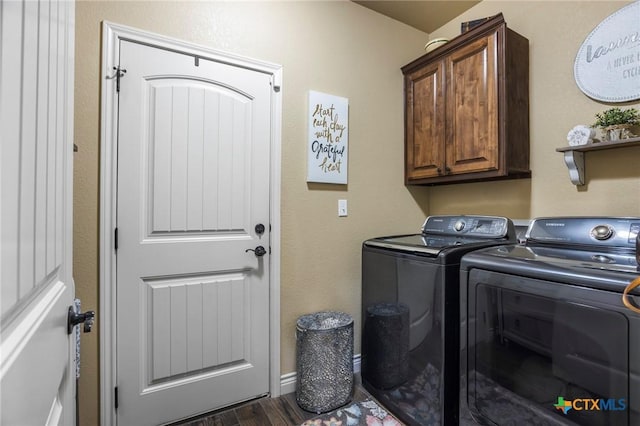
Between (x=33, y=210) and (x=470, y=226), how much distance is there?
206 centimetres

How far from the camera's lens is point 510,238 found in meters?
1.83

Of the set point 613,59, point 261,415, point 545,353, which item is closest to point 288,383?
point 261,415

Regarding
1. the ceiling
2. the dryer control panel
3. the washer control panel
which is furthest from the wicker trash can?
the ceiling

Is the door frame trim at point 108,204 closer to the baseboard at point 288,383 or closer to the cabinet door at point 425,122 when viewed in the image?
the baseboard at point 288,383

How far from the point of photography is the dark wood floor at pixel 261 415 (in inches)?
69.1

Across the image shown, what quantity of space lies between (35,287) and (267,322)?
1.64 meters

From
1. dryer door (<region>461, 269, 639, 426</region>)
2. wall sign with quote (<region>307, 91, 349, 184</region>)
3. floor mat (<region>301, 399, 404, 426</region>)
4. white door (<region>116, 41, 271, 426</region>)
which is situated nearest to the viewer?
dryer door (<region>461, 269, 639, 426</region>)

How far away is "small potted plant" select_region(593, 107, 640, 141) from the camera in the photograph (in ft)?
5.04

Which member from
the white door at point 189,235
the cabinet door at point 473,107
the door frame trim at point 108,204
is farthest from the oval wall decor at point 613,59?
the door frame trim at point 108,204

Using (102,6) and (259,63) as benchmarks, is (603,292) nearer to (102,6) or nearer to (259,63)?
(259,63)

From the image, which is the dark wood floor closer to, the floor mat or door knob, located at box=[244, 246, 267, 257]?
the floor mat

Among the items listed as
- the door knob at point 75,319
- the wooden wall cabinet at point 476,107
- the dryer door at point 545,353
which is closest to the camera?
the door knob at point 75,319

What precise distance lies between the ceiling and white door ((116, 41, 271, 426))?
1.12m

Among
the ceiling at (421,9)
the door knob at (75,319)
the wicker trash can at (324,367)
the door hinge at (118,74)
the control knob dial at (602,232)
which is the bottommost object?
the wicker trash can at (324,367)
